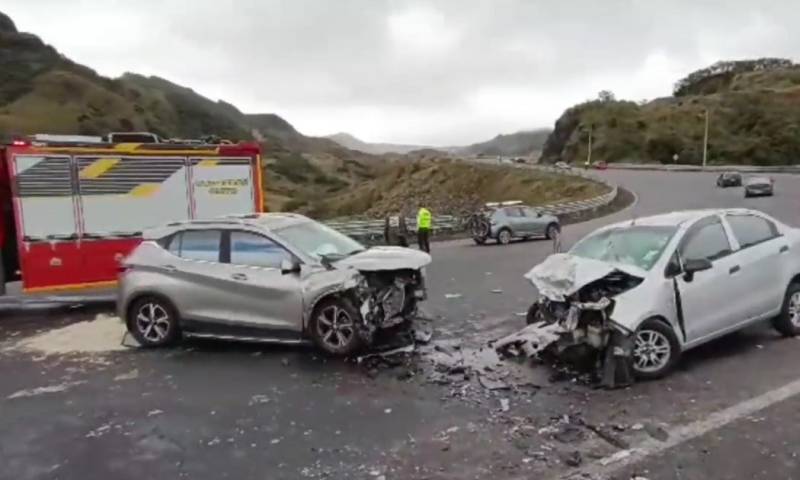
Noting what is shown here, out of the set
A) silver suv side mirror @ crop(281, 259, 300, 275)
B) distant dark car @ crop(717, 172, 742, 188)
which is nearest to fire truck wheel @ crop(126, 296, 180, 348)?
silver suv side mirror @ crop(281, 259, 300, 275)

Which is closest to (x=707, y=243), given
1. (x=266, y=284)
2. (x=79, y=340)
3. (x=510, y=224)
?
(x=266, y=284)

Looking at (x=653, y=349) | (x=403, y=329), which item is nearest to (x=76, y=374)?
(x=403, y=329)

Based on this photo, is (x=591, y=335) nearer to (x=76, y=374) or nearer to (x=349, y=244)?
(x=349, y=244)

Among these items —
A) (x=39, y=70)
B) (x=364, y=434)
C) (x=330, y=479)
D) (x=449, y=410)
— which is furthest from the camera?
(x=39, y=70)

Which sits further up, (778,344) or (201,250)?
(201,250)

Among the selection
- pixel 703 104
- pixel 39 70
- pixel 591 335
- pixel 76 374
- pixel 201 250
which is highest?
pixel 39 70

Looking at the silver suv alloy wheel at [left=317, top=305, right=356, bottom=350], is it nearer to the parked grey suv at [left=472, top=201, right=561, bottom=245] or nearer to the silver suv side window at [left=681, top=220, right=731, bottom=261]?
the silver suv side window at [left=681, top=220, right=731, bottom=261]

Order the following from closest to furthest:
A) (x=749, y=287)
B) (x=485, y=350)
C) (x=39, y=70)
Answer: (x=749, y=287), (x=485, y=350), (x=39, y=70)

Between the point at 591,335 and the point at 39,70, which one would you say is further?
the point at 39,70

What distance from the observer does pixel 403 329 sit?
8555 millimetres

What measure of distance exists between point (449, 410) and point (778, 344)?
4113 mm

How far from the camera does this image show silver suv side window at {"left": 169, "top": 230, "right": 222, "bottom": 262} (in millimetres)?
8609

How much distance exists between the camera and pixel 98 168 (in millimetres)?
11688

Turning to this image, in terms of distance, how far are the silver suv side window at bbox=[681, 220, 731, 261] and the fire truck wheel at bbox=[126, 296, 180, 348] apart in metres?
6.02
